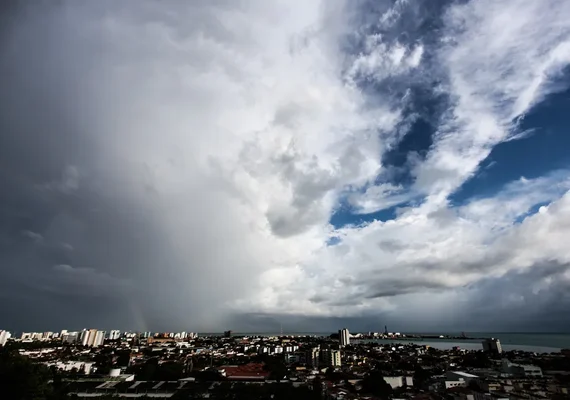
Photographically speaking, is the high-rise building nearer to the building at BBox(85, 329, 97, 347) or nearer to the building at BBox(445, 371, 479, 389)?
the building at BBox(85, 329, 97, 347)

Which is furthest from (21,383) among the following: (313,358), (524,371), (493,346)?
(493,346)

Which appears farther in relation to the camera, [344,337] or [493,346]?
[344,337]

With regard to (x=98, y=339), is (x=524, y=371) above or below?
below

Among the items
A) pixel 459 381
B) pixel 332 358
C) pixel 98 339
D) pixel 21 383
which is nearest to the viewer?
pixel 21 383

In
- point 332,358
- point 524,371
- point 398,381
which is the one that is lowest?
point 398,381


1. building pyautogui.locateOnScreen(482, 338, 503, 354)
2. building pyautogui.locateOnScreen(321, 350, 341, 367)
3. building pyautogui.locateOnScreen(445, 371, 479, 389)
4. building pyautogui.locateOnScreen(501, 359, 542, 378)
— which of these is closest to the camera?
building pyautogui.locateOnScreen(445, 371, 479, 389)

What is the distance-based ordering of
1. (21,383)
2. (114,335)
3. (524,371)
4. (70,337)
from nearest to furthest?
(21,383) → (524,371) → (70,337) → (114,335)

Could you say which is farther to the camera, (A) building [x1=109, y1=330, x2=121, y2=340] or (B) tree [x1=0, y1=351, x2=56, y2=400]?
(A) building [x1=109, y1=330, x2=121, y2=340]

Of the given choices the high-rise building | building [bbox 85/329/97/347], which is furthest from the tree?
the high-rise building

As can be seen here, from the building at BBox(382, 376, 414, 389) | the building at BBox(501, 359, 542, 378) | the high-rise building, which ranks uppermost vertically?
the high-rise building

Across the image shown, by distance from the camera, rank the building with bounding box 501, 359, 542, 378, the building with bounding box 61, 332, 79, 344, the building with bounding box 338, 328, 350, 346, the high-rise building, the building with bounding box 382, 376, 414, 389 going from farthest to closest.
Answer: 1. the building with bounding box 338, 328, 350, 346
2. the building with bounding box 61, 332, 79, 344
3. the high-rise building
4. the building with bounding box 501, 359, 542, 378
5. the building with bounding box 382, 376, 414, 389

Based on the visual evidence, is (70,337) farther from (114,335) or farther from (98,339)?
(114,335)
